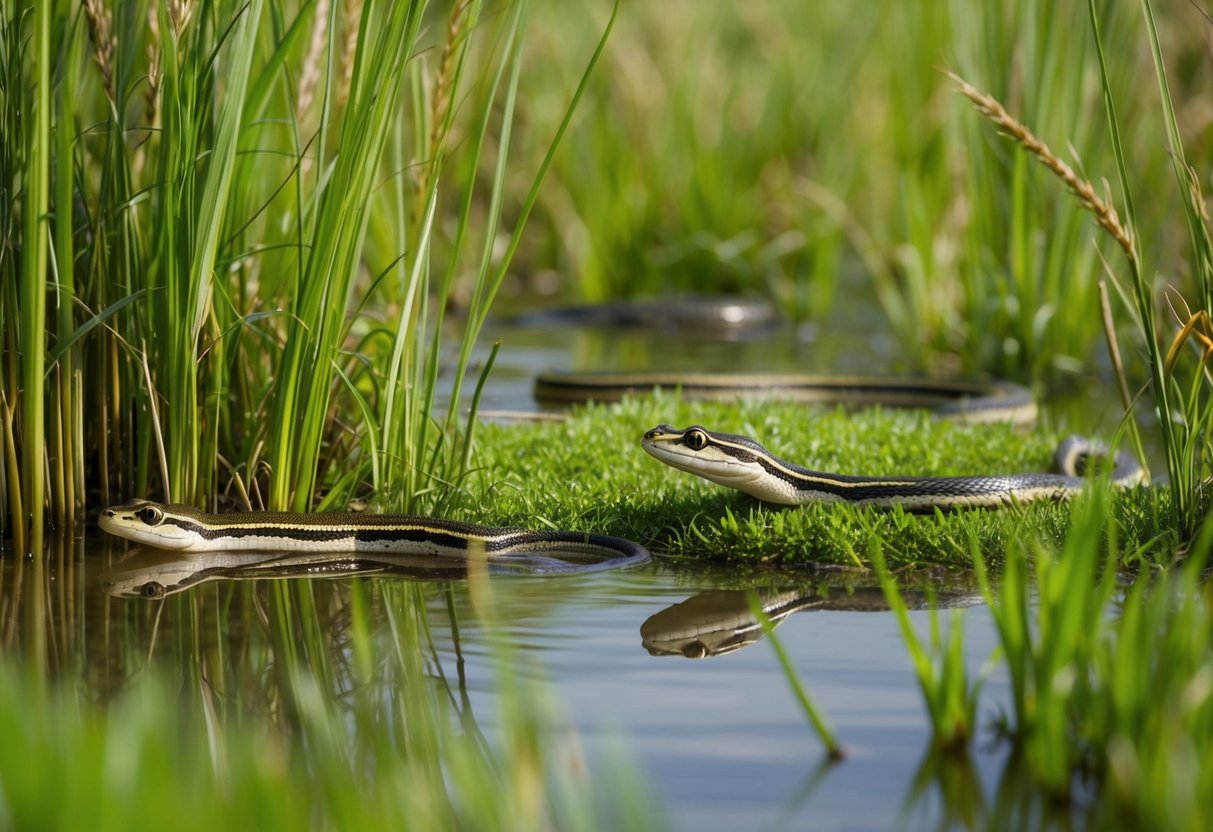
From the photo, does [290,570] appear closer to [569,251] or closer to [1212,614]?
[1212,614]

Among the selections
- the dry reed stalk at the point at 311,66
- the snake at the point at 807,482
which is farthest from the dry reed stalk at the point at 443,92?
the snake at the point at 807,482

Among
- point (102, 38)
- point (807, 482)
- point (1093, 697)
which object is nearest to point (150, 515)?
point (102, 38)

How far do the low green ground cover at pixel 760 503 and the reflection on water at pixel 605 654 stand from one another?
211 millimetres

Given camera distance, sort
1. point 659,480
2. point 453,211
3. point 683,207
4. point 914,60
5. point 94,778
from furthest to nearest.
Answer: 1. point 453,211
2. point 683,207
3. point 914,60
4. point 659,480
5. point 94,778

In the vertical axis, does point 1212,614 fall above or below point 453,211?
below

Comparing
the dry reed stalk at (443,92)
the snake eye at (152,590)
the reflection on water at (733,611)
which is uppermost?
the dry reed stalk at (443,92)

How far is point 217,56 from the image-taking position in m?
5.75

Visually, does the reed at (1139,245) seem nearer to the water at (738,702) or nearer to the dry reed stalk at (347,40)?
the water at (738,702)

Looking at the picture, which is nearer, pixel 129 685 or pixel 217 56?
pixel 129 685

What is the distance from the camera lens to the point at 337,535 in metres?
5.88

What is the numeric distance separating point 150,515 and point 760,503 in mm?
2389

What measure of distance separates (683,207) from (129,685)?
1145cm

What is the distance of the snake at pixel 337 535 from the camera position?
5.78m

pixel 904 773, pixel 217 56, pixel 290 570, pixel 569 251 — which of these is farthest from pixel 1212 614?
pixel 569 251
